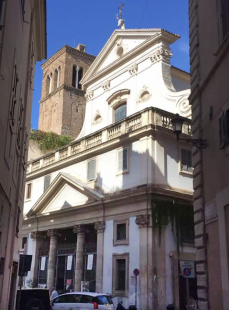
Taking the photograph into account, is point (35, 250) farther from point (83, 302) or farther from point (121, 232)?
point (83, 302)

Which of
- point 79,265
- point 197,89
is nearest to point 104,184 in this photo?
point 79,265

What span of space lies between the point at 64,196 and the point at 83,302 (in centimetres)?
1177

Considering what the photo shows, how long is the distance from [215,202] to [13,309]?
8485 mm

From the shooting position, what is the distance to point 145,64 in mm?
26875

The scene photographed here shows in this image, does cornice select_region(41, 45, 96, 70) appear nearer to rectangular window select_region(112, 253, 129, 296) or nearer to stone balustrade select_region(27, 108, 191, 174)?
Result: stone balustrade select_region(27, 108, 191, 174)

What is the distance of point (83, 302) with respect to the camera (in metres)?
16.2

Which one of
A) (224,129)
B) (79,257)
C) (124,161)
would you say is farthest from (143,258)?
(224,129)

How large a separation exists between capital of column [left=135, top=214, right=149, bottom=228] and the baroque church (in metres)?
0.05

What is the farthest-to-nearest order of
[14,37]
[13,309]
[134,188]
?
[134,188]
[13,309]
[14,37]

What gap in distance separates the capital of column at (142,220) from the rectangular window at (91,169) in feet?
17.4

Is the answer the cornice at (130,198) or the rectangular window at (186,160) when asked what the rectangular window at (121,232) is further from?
the rectangular window at (186,160)

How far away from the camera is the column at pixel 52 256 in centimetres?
2583

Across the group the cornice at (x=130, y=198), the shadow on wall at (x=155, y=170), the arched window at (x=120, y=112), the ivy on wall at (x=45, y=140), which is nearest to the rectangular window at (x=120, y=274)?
the cornice at (x=130, y=198)

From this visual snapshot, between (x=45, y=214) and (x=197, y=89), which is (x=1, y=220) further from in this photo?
(x=45, y=214)
